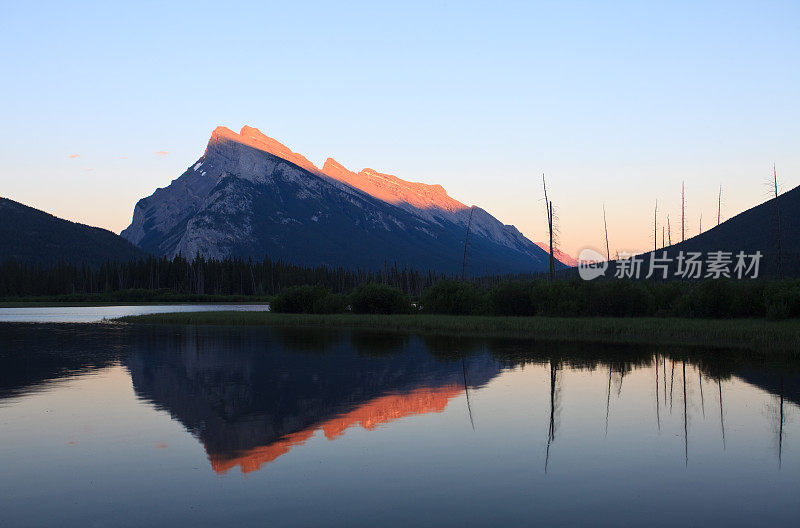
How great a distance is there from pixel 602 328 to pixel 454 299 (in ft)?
83.5

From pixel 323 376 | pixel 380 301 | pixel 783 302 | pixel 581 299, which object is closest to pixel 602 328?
pixel 581 299

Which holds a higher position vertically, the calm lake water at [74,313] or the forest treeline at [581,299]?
the forest treeline at [581,299]

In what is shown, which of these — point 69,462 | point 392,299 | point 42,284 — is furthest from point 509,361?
point 42,284

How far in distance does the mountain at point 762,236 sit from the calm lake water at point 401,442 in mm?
96590

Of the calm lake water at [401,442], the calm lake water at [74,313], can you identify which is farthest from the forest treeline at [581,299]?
the calm lake water at [74,313]

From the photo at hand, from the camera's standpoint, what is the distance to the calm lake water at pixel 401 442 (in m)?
13.3

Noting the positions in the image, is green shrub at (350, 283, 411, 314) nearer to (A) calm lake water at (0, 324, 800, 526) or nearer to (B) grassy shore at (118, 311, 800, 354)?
(B) grassy shore at (118, 311, 800, 354)

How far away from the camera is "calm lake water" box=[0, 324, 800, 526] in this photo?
13.3 m

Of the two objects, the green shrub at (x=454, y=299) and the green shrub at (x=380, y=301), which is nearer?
the green shrub at (x=454, y=299)

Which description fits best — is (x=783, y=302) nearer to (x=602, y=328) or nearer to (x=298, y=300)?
(x=602, y=328)

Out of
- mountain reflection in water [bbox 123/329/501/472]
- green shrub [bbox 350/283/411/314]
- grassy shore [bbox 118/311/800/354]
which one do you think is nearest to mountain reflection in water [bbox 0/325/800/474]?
mountain reflection in water [bbox 123/329/501/472]

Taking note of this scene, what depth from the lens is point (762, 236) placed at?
13412 centimetres

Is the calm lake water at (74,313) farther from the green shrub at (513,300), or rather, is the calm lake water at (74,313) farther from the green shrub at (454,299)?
the green shrub at (513,300)

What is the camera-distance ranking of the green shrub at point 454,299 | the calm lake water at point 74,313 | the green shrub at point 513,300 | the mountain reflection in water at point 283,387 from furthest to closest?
the calm lake water at point 74,313 → the green shrub at point 454,299 → the green shrub at point 513,300 → the mountain reflection in water at point 283,387
